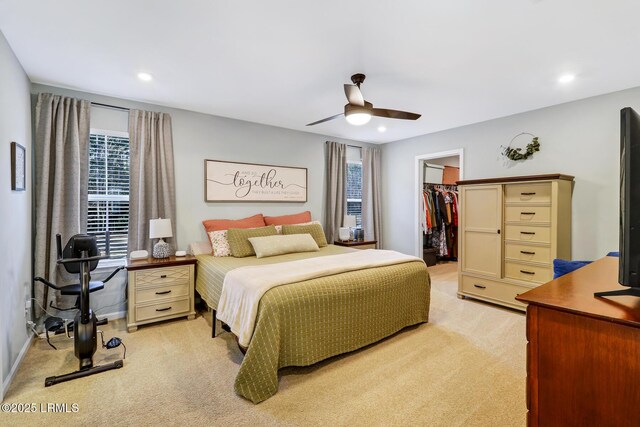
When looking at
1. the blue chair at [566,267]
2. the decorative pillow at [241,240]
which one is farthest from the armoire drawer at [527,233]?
the decorative pillow at [241,240]

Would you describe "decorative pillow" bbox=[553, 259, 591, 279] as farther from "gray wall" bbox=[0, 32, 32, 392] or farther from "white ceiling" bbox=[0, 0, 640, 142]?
"gray wall" bbox=[0, 32, 32, 392]

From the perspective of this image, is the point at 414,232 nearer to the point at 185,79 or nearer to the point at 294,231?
the point at 294,231

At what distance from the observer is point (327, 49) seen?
92.2 inches

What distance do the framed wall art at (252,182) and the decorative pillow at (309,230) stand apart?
645 mm

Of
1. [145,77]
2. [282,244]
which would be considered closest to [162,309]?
[282,244]

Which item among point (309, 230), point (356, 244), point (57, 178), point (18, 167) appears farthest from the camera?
point (356, 244)

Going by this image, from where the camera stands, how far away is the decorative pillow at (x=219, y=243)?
3553 millimetres

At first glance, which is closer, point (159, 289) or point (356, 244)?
point (159, 289)

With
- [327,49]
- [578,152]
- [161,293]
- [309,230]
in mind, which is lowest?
[161,293]

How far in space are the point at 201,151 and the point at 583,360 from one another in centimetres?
404

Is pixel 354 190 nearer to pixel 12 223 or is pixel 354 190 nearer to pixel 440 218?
pixel 440 218

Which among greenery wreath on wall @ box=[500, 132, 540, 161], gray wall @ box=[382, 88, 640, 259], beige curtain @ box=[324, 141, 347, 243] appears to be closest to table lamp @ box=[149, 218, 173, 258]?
beige curtain @ box=[324, 141, 347, 243]

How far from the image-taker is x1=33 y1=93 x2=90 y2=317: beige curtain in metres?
2.88

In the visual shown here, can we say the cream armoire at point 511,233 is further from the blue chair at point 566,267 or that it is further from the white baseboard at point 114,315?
the white baseboard at point 114,315
